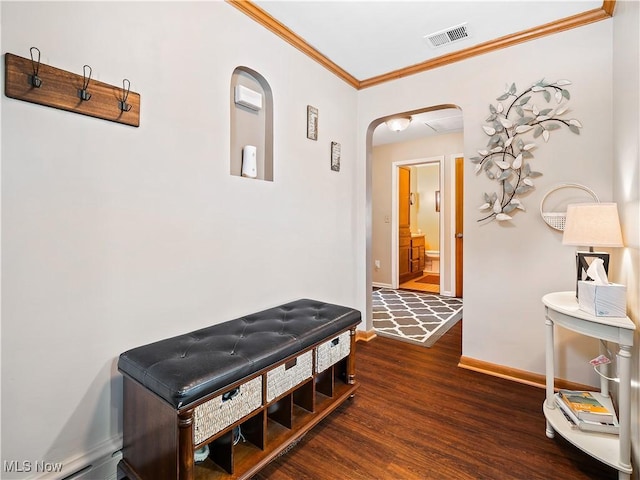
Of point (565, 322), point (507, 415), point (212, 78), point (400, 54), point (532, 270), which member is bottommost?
point (507, 415)

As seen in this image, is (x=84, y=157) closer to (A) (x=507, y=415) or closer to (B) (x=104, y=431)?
(B) (x=104, y=431)

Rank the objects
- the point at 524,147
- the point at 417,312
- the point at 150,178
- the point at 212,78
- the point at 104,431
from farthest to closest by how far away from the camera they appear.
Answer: the point at 417,312 → the point at 524,147 → the point at 212,78 → the point at 150,178 → the point at 104,431

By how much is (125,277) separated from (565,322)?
2.25m

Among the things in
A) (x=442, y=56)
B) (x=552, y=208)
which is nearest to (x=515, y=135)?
(x=552, y=208)

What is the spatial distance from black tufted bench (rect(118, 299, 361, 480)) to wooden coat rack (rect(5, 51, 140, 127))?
3.62 feet

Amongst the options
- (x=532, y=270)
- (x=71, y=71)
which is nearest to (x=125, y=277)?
(x=71, y=71)

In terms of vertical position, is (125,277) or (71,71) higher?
(71,71)

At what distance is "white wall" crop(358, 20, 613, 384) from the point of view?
2.12m

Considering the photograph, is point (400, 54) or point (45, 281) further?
point (400, 54)

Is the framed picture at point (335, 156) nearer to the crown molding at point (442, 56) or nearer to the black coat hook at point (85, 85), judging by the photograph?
the crown molding at point (442, 56)

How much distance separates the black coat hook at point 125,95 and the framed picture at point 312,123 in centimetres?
137

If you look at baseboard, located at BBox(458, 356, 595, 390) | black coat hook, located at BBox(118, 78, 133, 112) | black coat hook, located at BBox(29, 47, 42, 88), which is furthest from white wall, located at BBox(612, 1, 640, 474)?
black coat hook, located at BBox(29, 47, 42, 88)

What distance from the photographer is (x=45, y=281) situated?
1267 millimetres

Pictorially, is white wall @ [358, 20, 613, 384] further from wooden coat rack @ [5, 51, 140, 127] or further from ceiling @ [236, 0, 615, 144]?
wooden coat rack @ [5, 51, 140, 127]
